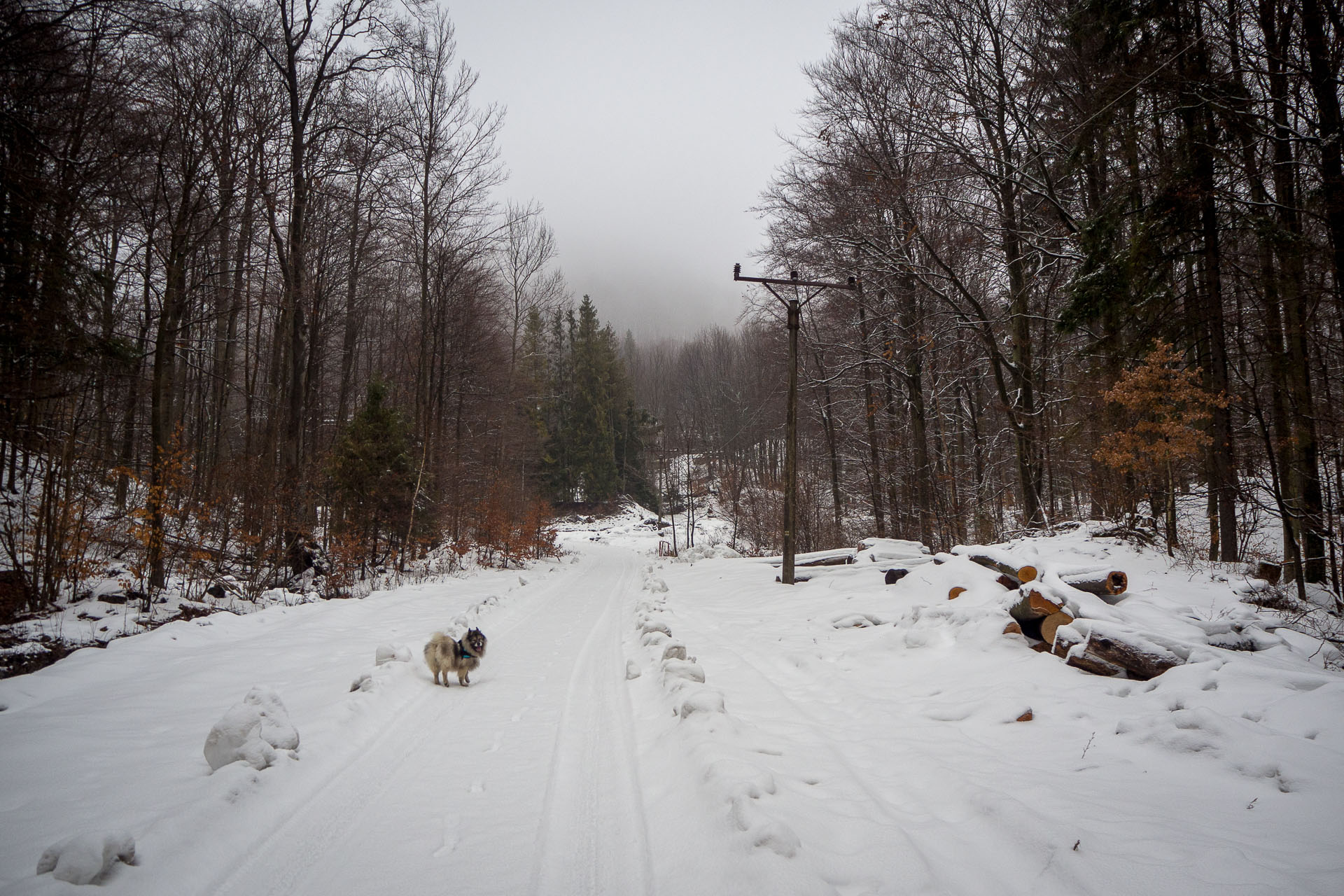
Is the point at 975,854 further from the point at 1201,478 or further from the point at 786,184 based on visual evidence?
the point at 786,184

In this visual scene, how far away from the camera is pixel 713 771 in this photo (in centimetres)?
312

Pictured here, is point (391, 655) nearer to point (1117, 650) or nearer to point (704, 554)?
point (1117, 650)

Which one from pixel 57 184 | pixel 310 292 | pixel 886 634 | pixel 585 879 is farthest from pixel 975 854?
pixel 310 292

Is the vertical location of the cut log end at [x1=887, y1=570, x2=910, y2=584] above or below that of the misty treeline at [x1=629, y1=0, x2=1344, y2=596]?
below

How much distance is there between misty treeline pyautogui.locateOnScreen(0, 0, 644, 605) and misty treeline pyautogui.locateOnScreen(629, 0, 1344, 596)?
12.0m

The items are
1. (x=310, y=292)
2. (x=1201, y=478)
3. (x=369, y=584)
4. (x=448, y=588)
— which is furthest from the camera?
(x=310, y=292)

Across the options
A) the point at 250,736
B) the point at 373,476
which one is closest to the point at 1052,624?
the point at 250,736

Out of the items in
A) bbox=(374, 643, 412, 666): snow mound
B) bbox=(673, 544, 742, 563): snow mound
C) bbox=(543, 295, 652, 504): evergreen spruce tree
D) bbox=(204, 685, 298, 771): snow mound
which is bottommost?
bbox=(673, 544, 742, 563): snow mound

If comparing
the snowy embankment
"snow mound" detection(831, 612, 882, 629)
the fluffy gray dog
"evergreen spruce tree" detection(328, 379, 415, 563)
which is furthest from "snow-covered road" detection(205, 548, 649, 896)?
"evergreen spruce tree" detection(328, 379, 415, 563)

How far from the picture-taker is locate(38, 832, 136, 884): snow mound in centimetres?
211

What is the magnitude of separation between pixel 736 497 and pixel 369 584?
15.5 metres

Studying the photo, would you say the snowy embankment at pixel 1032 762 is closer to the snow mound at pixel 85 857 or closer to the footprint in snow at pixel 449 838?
the footprint in snow at pixel 449 838

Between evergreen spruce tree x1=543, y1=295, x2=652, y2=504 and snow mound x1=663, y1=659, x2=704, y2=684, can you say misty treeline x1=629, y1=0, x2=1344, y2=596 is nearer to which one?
snow mound x1=663, y1=659, x2=704, y2=684

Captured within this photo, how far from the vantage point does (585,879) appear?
2.38 m
